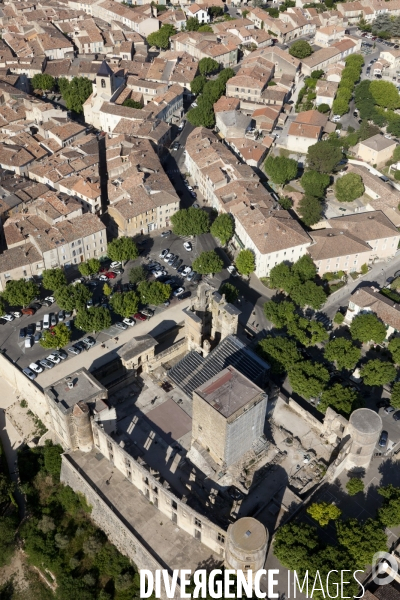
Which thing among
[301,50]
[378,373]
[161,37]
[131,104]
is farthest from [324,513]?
[161,37]

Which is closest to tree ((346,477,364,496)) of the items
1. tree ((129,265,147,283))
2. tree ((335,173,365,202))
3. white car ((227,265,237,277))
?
white car ((227,265,237,277))

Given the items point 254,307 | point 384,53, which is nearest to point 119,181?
point 254,307

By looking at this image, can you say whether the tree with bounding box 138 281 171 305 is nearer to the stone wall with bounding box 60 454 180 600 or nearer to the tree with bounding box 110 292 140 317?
the tree with bounding box 110 292 140 317

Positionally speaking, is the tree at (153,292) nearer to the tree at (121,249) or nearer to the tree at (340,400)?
the tree at (121,249)

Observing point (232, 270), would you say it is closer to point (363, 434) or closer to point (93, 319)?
point (93, 319)

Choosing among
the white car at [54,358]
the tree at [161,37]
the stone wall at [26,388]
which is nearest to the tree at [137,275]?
the white car at [54,358]

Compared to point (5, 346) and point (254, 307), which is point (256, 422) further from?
point (5, 346)
